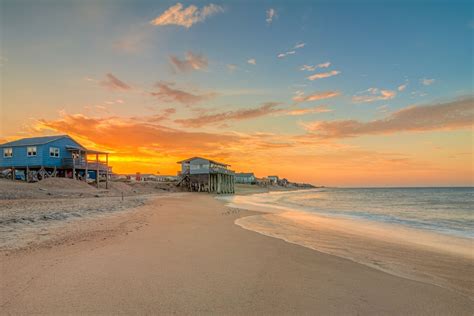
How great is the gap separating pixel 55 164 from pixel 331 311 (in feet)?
132

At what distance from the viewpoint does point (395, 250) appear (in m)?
8.55

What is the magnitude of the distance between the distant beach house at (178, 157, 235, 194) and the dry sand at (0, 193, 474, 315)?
4731 cm

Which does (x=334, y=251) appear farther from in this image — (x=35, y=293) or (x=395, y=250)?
(x=35, y=293)

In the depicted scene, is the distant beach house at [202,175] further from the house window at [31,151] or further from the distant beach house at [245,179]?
the distant beach house at [245,179]

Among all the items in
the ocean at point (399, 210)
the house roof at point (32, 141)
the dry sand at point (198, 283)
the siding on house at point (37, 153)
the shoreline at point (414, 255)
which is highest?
the house roof at point (32, 141)

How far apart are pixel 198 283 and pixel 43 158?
37924mm

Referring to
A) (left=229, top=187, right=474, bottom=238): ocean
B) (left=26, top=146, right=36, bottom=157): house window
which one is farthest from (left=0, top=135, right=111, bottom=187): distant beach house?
(left=229, top=187, right=474, bottom=238): ocean

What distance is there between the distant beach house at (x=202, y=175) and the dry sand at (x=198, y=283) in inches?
1863

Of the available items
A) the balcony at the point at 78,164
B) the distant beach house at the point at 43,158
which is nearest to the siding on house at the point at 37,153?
the distant beach house at the point at 43,158

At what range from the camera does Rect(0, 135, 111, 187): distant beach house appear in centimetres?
3441

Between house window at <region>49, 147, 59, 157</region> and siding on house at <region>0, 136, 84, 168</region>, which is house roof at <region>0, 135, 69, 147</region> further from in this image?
house window at <region>49, 147, 59, 157</region>

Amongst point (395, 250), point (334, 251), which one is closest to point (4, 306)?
point (334, 251)

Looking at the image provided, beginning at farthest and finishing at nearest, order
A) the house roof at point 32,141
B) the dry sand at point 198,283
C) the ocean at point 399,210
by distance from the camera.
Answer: the house roof at point 32,141 < the ocean at point 399,210 < the dry sand at point 198,283

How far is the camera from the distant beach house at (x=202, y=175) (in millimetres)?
54875
